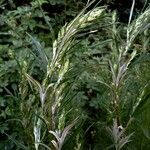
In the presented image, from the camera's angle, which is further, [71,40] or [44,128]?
[44,128]

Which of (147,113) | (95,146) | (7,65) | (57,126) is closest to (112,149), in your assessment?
(95,146)

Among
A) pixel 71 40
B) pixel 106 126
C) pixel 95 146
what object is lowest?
pixel 95 146

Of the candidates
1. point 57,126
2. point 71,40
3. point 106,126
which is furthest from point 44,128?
point 71,40

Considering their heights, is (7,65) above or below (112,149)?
above

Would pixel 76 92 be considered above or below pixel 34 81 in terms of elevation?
below

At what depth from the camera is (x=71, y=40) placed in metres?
2.15

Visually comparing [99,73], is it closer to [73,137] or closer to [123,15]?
[73,137]

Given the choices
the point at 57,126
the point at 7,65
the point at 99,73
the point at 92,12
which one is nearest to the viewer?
the point at 92,12

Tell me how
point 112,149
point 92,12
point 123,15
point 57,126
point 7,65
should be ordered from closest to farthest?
point 92,12
point 57,126
point 112,149
point 7,65
point 123,15

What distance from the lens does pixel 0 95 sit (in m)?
3.09

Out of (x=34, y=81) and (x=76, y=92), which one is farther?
(x=76, y=92)

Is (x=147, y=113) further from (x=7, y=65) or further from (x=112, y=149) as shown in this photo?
(x=7, y=65)

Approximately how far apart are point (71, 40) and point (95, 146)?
76 centimetres

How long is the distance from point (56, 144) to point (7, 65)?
1084mm
